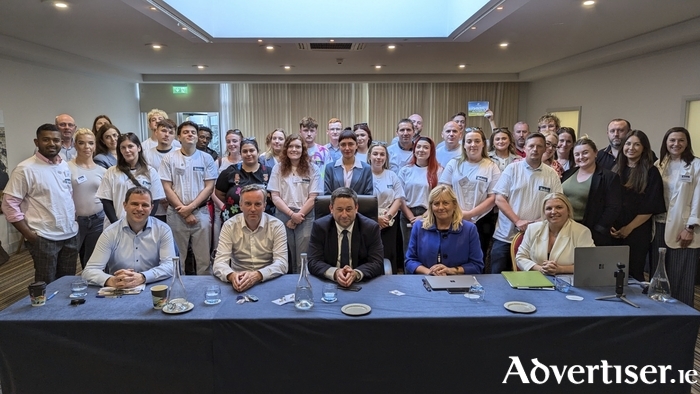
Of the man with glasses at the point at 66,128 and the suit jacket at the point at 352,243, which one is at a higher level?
the man with glasses at the point at 66,128

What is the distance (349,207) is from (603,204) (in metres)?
2.04

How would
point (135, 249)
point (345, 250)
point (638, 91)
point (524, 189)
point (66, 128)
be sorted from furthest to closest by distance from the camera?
point (638, 91)
point (66, 128)
point (524, 189)
point (345, 250)
point (135, 249)

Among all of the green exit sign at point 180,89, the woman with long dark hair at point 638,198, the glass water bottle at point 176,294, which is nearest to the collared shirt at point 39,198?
the glass water bottle at point 176,294

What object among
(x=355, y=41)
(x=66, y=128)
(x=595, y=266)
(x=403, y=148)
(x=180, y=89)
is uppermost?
(x=180, y=89)

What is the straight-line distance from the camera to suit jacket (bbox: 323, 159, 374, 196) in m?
3.69

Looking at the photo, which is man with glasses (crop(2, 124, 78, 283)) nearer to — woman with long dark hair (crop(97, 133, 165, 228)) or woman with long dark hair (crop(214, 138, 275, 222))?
woman with long dark hair (crop(97, 133, 165, 228))

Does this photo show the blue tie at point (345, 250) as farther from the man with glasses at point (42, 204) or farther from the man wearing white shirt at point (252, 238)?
the man with glasses at point (42, 204)

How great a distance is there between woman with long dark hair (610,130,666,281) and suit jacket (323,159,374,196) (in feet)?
6.55

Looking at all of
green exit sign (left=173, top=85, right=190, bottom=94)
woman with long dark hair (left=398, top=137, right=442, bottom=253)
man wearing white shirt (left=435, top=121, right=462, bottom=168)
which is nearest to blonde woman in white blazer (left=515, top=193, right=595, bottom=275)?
woman with long dark hair (left=398, top=137, right=442, bottom=253)

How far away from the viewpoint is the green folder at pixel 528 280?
7.55ft

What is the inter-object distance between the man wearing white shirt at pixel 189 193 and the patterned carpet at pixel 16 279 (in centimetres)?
169

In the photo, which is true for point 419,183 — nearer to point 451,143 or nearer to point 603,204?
point 451,143

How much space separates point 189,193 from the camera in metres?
3.82

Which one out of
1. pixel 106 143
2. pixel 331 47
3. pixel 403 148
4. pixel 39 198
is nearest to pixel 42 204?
pixel 39 198
